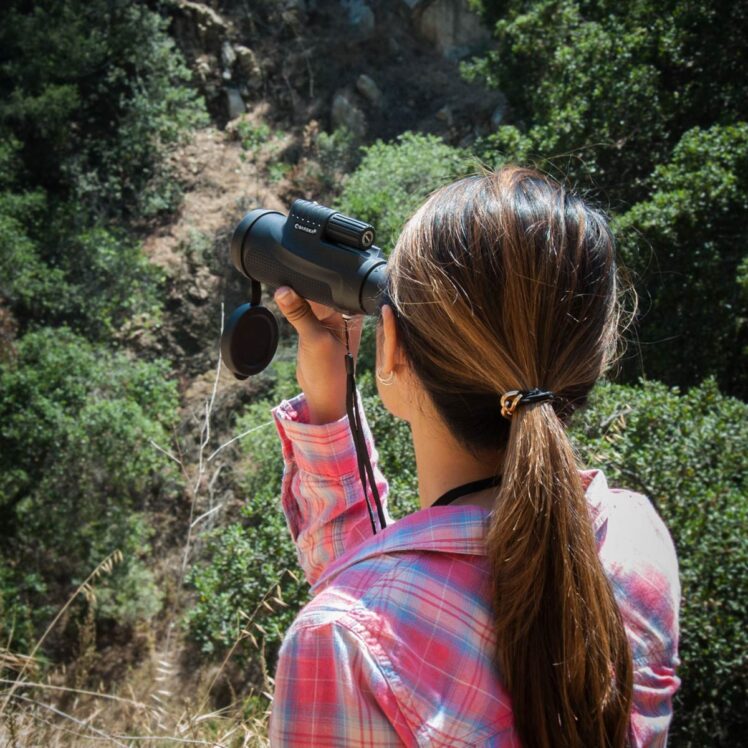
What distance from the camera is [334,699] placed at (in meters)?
0.74

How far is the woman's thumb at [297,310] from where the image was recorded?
123 centimetres

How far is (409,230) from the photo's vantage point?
93 centimetres

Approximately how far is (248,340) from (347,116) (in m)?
9.21

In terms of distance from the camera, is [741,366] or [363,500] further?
[741,366]

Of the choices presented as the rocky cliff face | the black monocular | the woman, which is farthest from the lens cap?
the rocky cliff face

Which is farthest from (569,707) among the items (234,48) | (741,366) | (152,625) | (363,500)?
(234,48)

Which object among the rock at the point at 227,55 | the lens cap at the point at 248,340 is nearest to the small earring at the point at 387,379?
the lens cap at the point at 248,340

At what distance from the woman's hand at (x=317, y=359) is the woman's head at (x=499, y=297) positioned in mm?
332

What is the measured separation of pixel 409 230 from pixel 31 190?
874cm

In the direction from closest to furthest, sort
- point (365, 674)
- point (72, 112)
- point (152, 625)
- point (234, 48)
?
point (365, 674) < point (152, 625) < point (72, 112) < point (234, 48)

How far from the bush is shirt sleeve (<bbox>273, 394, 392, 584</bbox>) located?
150 centimetres

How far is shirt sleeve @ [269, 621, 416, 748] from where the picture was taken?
0.74 meters

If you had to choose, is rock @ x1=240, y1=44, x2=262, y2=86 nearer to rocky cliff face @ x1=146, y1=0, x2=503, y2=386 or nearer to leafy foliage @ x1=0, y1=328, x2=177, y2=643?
rocky cliff face @ x1=146, y1=0, x2=503, y2=386

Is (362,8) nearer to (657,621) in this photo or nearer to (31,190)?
(31,190)
